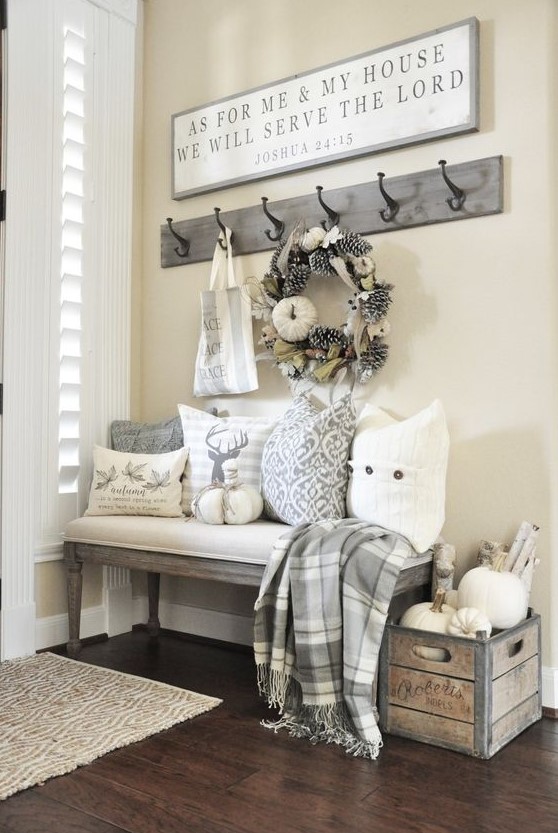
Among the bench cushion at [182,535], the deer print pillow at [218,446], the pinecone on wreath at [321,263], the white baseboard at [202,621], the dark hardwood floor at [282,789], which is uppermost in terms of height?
the pinecone on wreath at [321,263]

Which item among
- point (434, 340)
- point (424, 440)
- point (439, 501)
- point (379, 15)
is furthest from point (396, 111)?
point (439, 501)

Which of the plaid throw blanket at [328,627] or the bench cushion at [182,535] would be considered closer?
the plaid throw blanket at [328,627]

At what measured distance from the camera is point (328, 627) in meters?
2.16

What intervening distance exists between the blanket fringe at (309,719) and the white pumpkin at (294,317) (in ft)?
3.80

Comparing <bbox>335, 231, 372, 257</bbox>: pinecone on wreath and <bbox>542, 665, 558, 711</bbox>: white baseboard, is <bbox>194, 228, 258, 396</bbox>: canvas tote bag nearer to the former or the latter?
<bbox>335, 231, 372, 257</bbox>: pinecone on wreath

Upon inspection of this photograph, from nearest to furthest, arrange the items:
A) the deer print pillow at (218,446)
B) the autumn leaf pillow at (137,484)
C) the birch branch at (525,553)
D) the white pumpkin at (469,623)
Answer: the white pumpkin at (469,623)
the birch branch at (525,553)
the deer print pillow at (218,446)
the autumn leaf pillow at (137,484)

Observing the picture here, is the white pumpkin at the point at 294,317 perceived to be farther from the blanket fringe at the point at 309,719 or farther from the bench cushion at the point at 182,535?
the blanket fringe at the point at 309,719

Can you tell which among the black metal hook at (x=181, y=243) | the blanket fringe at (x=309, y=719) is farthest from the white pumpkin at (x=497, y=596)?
the black metal hook at (x=181, y=243)

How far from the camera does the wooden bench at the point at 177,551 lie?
2.43 meters

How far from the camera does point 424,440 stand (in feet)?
7.71

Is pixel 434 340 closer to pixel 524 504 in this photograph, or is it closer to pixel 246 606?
pixel 524 504

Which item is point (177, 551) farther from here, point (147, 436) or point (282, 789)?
point (282, 789)

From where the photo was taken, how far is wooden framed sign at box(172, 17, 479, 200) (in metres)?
2.58

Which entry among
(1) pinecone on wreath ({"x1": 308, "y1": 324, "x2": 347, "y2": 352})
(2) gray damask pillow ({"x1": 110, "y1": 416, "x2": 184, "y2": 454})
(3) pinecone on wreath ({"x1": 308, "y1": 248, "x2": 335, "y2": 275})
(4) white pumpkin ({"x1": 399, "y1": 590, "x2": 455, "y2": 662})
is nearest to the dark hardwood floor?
(4) white pumpkin ({"x1": 399, "y1": 590, "x2": 455, "y2": 662})
